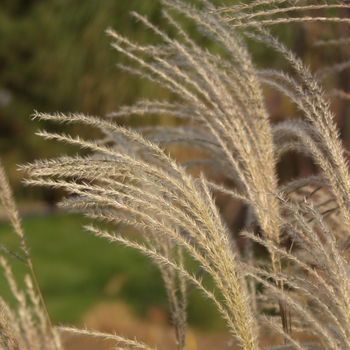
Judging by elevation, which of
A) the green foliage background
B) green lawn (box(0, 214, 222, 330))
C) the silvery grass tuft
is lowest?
the silvery grass tuft

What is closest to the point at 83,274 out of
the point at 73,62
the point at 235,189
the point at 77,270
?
the point at 77,270

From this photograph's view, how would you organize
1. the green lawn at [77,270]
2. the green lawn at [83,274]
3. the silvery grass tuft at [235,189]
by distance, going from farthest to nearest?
the green lawn at [77,270] → the green lawn at [83,274] → the silvery grass tuft at [235,189]

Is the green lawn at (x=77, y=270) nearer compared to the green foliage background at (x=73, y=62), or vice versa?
the green foliage background at (x=73, y=62)

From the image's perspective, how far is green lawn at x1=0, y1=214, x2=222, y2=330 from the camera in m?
7.06

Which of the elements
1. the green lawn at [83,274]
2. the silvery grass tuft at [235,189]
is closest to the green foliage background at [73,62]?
the green lawn at [83,274]

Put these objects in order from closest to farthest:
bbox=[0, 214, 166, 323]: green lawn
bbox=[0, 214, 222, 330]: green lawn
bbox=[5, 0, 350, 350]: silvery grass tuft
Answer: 1. bbox=[5, 0, 350, 350]: silvery grass tuft
2. bbox=[0, 214, 222, 330]: green lawn
3. bbox=[0, 214, 166, 323]: green lawn

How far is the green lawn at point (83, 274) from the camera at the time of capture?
7062mm

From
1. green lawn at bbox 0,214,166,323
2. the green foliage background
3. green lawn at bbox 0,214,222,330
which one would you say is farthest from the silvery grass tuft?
green lawn at bbox 0,214,166,323

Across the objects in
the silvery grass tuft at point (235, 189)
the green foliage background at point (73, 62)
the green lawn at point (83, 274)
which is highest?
the green foliage background at point (73, 62)

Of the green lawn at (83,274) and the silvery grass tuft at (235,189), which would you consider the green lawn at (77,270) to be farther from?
the silvery grass tuft at (235,189)

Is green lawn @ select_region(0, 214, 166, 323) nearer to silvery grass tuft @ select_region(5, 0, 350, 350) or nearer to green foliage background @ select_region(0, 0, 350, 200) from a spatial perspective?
green foliage background @ select_region(0, 0, 350, 200)

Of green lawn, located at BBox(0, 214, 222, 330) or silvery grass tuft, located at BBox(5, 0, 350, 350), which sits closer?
silvery grass tuft, located at BBox(5, 0, 350, 350)

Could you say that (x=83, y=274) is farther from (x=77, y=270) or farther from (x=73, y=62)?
(x=73, y=62)

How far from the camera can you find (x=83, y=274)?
28.4 ft
